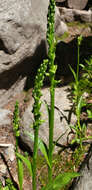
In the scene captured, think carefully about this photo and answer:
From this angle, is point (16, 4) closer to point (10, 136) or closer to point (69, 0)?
point (10, 136)

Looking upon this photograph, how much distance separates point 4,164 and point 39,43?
221cm

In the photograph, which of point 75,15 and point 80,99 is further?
point 75,15

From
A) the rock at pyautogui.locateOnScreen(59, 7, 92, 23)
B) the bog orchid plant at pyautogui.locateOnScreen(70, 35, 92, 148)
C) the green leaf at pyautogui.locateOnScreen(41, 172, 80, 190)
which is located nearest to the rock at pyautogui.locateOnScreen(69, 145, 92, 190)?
the green leaf at pyautogui.locateOnScreen(41, 172, 80, 190)

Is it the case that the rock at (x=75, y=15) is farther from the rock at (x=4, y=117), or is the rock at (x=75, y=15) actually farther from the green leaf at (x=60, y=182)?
the green leaf at (x=60, y=182)

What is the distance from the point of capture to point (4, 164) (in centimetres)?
336

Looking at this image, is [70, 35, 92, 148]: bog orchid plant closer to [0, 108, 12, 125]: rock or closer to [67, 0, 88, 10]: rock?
[0, 108, 12, 125]: rock

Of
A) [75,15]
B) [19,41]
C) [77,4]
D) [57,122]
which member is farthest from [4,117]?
[77,4]

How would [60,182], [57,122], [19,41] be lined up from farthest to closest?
[19,41]
[57,122]
[60,182]

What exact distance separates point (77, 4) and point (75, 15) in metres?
0.48

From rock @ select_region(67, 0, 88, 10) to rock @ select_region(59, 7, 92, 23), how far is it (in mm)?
303

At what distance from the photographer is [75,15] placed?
22.0 ft

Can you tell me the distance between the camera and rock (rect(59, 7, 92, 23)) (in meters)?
6.63

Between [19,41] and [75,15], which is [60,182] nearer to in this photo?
[19,41]

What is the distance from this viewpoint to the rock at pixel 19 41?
3732mm
